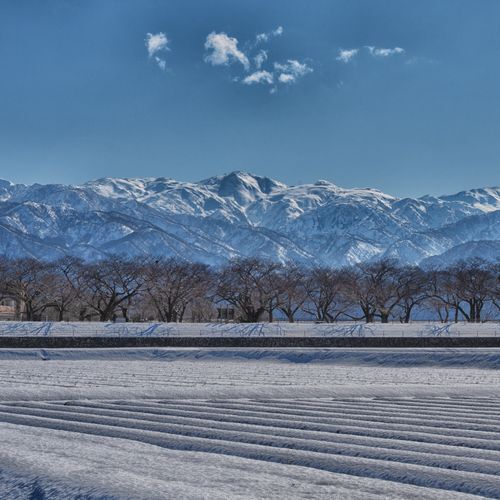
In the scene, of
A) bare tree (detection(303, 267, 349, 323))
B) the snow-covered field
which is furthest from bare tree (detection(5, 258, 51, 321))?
bare tree (detection(303, 267, 349, 323))

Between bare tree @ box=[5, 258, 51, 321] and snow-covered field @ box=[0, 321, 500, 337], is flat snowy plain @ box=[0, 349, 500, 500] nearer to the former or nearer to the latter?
snow-covered field @ box=[0, 321, 500, 337]

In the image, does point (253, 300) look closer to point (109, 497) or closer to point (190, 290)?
point (190, 290)

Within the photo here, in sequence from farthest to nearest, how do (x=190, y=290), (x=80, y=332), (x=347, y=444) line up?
(x=190, y=290)
(x=80, y=332)
(x=347, y=444)

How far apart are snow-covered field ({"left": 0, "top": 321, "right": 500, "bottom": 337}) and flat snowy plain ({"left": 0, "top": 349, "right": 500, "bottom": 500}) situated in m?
25.0

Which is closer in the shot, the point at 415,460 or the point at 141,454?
the point at 415,460

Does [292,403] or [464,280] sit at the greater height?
[464,280]

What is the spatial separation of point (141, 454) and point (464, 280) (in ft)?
228

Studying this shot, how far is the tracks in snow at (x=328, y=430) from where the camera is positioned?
194 inches

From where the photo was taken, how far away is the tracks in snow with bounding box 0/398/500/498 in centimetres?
493

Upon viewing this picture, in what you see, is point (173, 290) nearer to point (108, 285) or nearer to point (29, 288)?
point (108, 285)

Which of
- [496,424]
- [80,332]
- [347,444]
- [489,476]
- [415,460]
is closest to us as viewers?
[489,476]

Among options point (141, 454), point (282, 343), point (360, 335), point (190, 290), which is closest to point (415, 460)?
point (141, 454)

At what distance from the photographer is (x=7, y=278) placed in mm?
64875

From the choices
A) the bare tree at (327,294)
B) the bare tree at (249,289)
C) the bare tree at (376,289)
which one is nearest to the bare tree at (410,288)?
the bare tree at (376,289)
